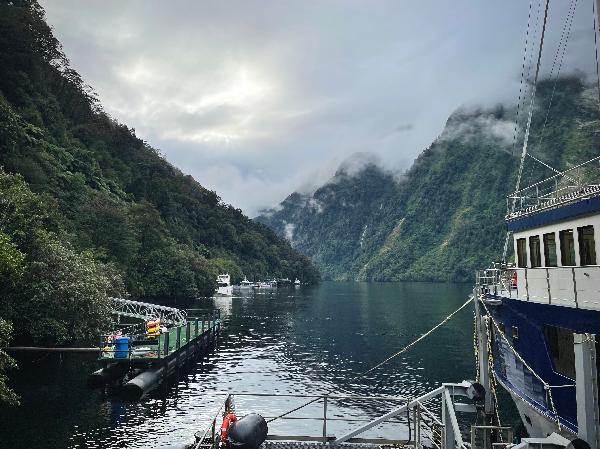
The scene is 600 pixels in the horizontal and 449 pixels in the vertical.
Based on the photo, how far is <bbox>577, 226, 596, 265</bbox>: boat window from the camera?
18.1 meters

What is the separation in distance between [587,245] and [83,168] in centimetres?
9915

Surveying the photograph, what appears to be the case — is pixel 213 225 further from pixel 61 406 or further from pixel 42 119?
pixel 61 406

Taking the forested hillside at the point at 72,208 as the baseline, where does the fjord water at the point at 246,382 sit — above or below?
below

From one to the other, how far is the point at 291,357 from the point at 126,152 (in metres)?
115

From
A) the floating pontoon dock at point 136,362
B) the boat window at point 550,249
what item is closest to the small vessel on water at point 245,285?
the floating pontoon dock at point 136,362

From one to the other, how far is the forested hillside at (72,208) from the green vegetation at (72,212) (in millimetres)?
155

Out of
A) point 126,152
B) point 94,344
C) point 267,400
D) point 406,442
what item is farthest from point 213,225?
point 406,442

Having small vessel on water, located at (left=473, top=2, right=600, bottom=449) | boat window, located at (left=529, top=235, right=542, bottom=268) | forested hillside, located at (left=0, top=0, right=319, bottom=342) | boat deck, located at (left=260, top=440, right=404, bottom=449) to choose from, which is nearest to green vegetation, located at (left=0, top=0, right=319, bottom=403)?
forested hillside, located at (left=0, top=0, right=319, bottom=342)

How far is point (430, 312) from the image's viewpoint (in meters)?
94.9

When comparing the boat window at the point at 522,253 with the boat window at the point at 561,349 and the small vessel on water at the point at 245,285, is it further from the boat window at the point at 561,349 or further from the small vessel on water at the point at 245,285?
the small vessel on water at the point at 245,285

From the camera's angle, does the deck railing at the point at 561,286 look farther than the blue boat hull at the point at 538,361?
No

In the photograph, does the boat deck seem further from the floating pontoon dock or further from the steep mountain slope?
the steep mountain slope

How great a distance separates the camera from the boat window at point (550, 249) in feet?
69.2

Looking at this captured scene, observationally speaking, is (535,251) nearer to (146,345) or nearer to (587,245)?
(587,245)
